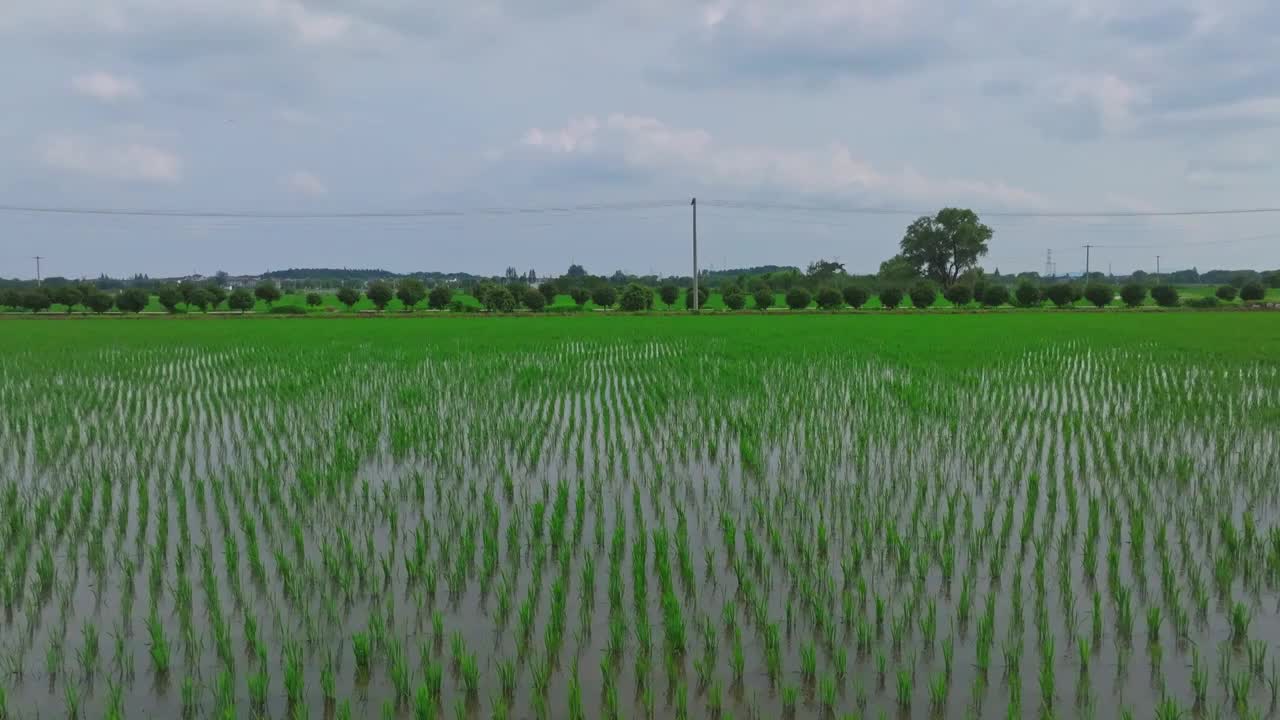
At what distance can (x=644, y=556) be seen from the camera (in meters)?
4.42

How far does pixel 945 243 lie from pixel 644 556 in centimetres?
7431

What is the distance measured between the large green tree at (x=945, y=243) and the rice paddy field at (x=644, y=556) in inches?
2594

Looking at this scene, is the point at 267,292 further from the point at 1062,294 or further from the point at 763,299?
the point at 1062,294

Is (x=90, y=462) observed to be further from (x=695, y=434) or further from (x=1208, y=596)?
(x=1208, y=596)

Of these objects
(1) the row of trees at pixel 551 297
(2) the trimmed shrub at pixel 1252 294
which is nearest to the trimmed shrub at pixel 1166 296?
(1) the row of trees at pixel 551 297

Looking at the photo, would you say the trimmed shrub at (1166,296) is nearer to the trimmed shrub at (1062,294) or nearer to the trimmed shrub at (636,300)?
the trimmed shrub at (1062,294)

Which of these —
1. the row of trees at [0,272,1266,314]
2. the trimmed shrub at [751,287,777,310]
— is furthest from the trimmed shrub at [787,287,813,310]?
the trimmed shrub at [751,287,777,310]

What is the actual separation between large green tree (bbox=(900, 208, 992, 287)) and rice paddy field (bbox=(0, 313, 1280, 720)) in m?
65.9

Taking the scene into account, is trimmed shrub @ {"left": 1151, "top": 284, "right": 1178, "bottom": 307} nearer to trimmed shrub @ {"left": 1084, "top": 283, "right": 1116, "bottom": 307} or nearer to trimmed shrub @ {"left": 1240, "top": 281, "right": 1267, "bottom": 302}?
trimmed shrub @ {"left": 1084, "top": 283, "right": 1116, "bottom": 307}

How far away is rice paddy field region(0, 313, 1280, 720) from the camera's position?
319 cm

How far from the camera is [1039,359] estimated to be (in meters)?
15.1

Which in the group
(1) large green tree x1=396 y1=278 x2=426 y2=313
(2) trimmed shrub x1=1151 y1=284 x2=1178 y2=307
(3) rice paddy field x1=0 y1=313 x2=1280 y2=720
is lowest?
(3) rice paddy field x1=0 y1=313 x2=1280 y2=720

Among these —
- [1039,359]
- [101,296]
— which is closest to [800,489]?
[1039,359]

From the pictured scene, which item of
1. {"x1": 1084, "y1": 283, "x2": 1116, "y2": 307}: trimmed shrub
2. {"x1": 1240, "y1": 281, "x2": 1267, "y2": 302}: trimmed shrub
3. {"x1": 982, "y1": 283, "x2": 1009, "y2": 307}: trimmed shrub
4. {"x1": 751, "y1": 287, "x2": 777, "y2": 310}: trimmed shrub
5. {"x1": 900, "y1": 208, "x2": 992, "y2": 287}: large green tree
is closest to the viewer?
{"x1": 751, "y1": 287, "x2": 777, "y2": 310}: trimmed shrub
